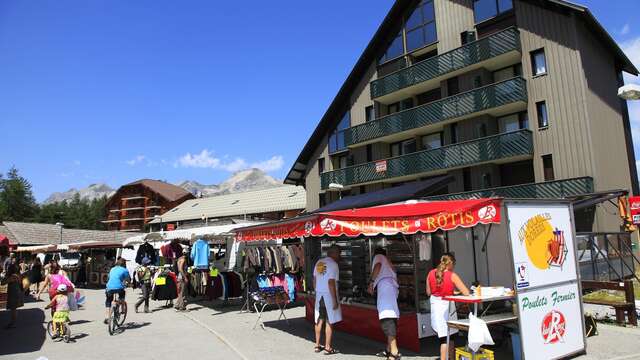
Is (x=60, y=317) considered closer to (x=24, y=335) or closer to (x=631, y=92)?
(x=24, y=335)

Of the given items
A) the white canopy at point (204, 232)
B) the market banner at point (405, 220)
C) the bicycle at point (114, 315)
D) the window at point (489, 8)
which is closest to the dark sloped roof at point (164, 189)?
the white canopy at point (204, 232)

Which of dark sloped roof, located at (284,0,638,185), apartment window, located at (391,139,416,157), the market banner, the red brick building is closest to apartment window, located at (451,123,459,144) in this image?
apartment window, located at (391,139,416,157)

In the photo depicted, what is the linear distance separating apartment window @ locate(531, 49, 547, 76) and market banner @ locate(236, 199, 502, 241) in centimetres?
1984

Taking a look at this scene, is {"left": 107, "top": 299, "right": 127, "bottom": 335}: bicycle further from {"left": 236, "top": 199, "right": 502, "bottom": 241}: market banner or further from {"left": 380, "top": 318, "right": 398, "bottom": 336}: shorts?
{"left": 380, "top": 318, "right": 398, "bottom": 336}: shorts

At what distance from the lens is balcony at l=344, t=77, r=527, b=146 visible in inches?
992

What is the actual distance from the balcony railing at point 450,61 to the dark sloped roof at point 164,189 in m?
69.8

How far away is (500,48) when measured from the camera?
84.5ft

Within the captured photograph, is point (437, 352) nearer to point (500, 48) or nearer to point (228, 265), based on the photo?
point (228, 265)

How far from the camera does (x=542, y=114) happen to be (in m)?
24.7

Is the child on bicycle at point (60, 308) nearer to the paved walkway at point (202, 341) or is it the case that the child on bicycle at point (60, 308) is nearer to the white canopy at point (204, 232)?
the paved walkway at point (202, 341)

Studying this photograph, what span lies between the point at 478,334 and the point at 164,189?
316 ft

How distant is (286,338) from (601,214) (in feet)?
61.8

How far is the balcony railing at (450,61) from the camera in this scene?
25.6 metres

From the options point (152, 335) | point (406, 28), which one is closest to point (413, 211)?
point (152, 335)
